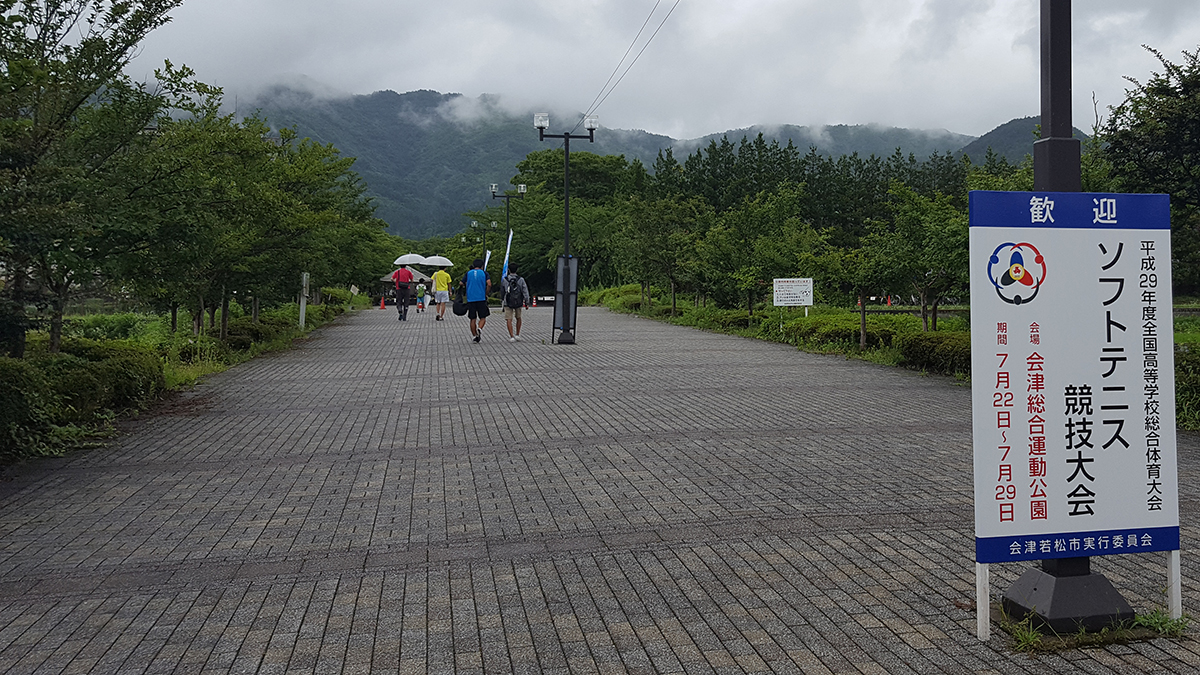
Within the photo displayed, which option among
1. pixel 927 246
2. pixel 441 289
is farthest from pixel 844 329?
pixel 441 289

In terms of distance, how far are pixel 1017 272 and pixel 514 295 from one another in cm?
1786

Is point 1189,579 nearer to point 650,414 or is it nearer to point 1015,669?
point 1015,669

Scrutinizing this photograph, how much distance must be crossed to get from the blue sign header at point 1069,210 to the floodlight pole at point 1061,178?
0.08 meters

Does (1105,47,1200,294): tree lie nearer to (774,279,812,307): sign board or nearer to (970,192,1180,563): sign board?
(774,279,812,307): sign board

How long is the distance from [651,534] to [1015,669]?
2.22 meters

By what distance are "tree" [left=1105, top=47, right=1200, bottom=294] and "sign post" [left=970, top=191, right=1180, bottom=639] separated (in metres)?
12.3

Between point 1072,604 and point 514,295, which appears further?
point 514,295

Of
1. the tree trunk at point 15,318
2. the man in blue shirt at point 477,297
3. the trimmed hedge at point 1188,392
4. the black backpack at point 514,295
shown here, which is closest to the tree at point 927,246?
the trimmed hedge at point 1188,392

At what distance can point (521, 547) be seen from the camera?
17.0 feet

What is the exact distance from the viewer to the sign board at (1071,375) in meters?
3.76

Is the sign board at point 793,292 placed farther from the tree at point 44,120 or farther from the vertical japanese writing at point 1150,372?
the vertical japanese writing at point 1150,372

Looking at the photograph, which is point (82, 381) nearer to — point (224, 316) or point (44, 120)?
point (44, 120)

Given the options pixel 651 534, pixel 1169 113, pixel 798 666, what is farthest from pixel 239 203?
pixel 1169 113

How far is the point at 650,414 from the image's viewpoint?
10000mm
